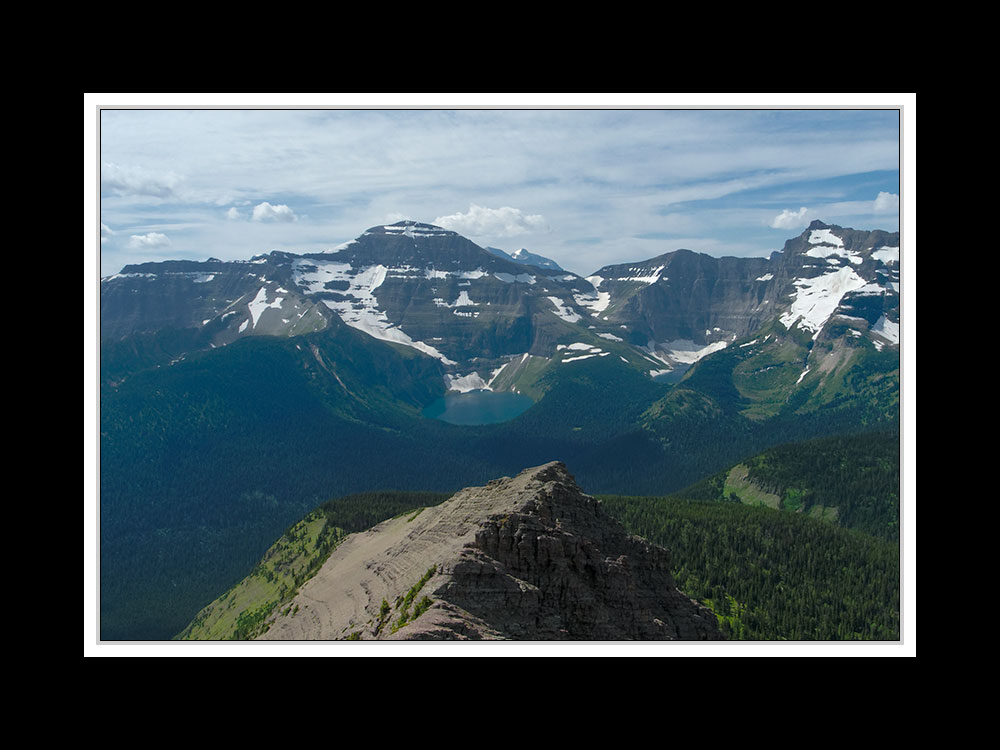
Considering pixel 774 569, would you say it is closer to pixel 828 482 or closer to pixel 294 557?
pixel 294 557

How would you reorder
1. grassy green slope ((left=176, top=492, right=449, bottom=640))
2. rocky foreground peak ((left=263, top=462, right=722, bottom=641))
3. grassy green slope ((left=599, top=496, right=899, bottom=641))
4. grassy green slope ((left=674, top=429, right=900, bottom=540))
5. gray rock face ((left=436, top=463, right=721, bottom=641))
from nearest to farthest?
rocky foreground peak ((left=263, top=462, right=722, bottom=641))
gray rock face ((left=436, top=463, right=721, bottom=641))
grassy green slope ((left=599, top=496, right=899, bottom=641))
grassy green slope ((left=176, top=492, right=449, bottom=640))
grassy green slope ((left=674, top=429, right=900, bottom=540))

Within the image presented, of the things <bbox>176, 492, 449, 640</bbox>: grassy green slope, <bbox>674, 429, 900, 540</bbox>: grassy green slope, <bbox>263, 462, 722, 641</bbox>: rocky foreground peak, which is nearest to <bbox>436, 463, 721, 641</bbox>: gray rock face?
<bbox>263, 462, 722, 641</bbox>: rocky foreground peak

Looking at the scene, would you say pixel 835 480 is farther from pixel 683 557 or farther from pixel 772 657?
pixel 772 657

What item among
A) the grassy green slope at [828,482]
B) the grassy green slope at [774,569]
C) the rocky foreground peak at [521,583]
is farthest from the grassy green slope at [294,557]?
the grassy green slope at [828,482]

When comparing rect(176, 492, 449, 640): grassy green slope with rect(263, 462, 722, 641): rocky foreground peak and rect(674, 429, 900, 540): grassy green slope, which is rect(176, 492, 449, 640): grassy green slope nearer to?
rect(263, 462, 722, 641): rocky foreground peak

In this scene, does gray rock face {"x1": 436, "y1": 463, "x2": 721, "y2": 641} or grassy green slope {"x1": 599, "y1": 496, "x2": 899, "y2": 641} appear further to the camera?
grassy green slope {"x1": 599, "y1": 496, "x2": 899, "y2": 641}

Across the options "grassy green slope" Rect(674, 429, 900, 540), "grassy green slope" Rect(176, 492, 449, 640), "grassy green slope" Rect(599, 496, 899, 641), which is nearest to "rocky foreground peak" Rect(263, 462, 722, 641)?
Result: "grassy green slope" Rect(599, 496, 899, 641)

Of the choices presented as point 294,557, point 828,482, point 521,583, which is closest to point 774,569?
point 294,557

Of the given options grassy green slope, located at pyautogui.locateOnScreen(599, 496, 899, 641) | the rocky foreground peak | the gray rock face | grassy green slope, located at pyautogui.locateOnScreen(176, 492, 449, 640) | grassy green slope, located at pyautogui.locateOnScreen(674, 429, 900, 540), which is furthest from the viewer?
grassy green slope, located at pyautogui.locateOnScreen(674, 429, 900, 540)

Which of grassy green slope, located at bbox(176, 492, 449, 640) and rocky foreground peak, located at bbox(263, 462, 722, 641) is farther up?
rocky foreground peak, located at bbox(263, 462, 722, 641)
